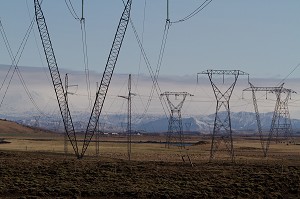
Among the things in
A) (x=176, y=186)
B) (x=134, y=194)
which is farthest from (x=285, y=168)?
(x=134, y=194)

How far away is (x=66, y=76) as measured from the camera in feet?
251

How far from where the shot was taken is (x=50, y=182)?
43438 millimetres

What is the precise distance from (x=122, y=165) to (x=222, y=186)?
42.6 feet

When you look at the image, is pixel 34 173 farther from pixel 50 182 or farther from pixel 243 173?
pixel 243 173

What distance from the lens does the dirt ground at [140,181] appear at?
130 ft

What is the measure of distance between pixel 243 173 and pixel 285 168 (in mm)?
5008

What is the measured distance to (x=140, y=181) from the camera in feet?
146

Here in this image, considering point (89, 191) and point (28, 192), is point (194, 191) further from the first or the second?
point (28, 192)

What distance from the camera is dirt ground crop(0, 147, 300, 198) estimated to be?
3956cm

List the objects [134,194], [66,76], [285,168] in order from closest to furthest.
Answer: [134,194]
[285,168]
[66,76]


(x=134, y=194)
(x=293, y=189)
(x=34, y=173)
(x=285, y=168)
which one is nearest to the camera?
(x=134, y=194)

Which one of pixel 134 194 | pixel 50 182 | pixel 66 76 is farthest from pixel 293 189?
pixel 66 76

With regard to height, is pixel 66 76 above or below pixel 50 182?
above

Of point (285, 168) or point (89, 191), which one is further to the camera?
point (285, 168)
